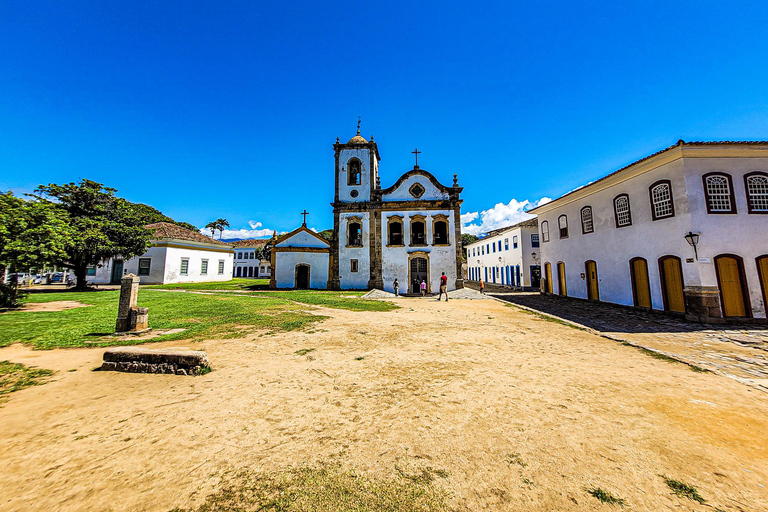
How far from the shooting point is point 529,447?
118 inches

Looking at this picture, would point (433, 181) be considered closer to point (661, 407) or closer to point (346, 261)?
point (346, 261)

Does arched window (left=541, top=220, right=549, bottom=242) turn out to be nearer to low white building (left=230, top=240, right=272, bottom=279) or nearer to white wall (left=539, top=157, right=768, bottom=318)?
white wall (left=539, top=157, right=768, bottom=318)

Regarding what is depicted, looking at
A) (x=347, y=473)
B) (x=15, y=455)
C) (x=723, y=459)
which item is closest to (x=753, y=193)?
(x=723, y=459)

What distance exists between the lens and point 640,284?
13070mm

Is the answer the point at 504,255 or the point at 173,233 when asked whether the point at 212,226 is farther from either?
the point at 504,255

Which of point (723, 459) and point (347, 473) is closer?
point (347, 473)

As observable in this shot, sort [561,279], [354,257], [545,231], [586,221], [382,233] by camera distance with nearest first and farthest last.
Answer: [586,221]
[561,279]
[545,231]
[382,233]
[354,257]

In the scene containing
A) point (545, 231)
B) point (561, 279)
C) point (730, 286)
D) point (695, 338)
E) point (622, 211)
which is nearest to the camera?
point (695, 338)

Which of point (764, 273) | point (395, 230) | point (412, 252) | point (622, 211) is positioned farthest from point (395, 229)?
point (764, 273)

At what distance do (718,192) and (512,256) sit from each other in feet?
60.9

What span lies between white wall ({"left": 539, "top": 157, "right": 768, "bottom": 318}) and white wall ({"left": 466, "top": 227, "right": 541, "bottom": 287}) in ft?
34.8

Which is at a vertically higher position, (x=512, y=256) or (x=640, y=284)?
(x=512, y=256)

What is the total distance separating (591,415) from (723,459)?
1.09 meters

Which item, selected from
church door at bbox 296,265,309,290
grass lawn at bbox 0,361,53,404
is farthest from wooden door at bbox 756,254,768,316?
church door at bbox 296,265,309,290
